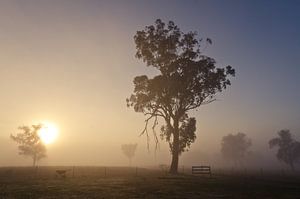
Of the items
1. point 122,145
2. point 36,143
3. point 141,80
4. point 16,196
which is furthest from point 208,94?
point 122,145

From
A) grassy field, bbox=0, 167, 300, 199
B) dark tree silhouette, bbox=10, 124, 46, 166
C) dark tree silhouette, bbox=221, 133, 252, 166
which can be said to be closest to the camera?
grassy field, bbox=0, 167, 300, 199

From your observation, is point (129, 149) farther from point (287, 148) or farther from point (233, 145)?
point (287, 148)

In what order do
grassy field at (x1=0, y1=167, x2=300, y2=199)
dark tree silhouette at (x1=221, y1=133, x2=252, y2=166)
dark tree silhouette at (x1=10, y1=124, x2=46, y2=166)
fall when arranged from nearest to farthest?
1. grassy field at (x1=0, y1=167, x2=300, y2=199)
2. dark tree silhouette at (x1=10, y1=124, x2=46, y2=166)
3. dark tree silhouette at (x1=221, y1=133, x2=252, y2=166)

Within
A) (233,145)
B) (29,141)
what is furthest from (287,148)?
(29,141)

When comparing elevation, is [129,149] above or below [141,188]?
above

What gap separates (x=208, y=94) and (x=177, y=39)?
11.4 m

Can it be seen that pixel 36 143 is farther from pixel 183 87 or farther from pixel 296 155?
pixel 296 155

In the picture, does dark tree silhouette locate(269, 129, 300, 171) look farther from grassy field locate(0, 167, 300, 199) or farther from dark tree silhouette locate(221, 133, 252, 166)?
grassy field locate(0, 167, 300, 199)

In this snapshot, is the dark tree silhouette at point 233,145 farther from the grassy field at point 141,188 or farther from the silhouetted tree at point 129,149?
the grassy field at point 141,188

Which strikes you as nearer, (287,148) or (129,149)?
(287,148)

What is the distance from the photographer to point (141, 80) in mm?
51375

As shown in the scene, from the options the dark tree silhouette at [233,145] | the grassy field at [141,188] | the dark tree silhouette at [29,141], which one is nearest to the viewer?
the grassy field at [141,188]

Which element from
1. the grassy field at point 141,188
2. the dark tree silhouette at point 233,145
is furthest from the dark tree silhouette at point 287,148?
the grassy field at point 141,188

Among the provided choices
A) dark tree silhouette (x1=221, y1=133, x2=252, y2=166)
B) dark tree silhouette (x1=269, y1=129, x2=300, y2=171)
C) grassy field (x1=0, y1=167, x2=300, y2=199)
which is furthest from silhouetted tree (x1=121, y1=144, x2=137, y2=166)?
grassy field (x1=0, y1=167, x2=300, y2=199)
